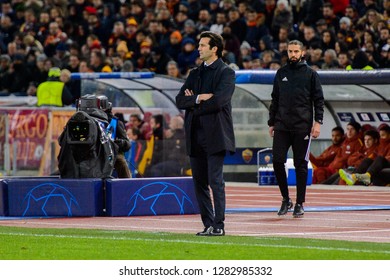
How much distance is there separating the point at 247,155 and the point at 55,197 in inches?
401

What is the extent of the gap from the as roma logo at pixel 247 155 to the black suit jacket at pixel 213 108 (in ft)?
42.9

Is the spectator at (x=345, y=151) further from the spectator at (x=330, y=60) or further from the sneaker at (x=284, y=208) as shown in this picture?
the sneaker at (x=284, y=208)

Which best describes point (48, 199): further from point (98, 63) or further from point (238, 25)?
point (238, 25)

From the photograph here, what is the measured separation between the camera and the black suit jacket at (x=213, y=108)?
A: 13.3 m

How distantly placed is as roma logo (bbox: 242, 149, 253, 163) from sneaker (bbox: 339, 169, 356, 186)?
2.64 meters

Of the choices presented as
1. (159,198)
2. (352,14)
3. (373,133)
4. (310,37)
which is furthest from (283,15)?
(159,198)

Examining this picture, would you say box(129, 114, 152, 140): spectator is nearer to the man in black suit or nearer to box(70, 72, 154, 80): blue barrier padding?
box(70, 72, 154, 80): blue barrier padding

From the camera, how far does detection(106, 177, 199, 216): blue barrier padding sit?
16.6 metres

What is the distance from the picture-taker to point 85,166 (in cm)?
1709

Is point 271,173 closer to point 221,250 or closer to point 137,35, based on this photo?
point 137,35

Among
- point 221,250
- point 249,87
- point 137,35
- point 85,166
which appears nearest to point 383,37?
point 249,87

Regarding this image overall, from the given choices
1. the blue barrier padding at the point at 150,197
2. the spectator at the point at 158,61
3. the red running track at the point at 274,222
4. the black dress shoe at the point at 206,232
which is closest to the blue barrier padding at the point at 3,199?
the red running track at the point at 274,222

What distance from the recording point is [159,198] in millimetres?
16875

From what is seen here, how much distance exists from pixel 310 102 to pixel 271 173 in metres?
8.75
